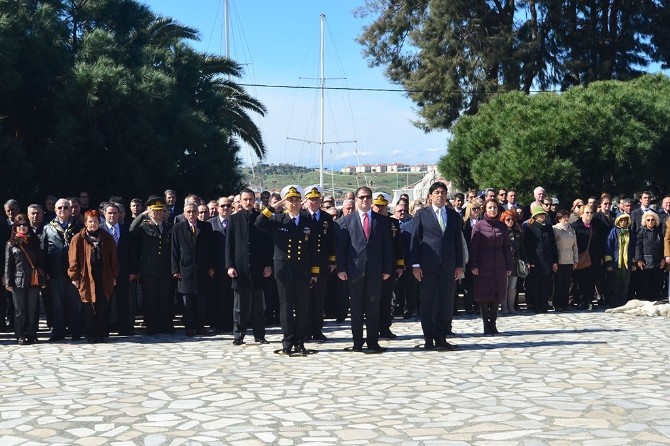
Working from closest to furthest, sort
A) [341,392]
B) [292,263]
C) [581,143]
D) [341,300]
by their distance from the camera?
1. [341,392]
2. [292,263]
3. [341,300]
4. [581,143]

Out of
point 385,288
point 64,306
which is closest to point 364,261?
point 385,288

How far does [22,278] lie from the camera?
448 inches

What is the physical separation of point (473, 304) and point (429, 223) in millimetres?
4273

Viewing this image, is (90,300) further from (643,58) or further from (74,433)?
(643,58)

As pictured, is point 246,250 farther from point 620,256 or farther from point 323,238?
point 620,256

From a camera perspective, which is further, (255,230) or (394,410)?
(255,230)

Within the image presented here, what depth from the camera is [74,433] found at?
6402mm

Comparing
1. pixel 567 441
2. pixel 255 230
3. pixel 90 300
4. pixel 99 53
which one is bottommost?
pixel 567 441

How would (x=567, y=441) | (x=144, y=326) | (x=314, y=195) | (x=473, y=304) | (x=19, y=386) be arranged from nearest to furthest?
(x=567, y=441) < (x=19, y=386) < (x=314, y=195) < (x=144, y=326) < (x=473, y=304)

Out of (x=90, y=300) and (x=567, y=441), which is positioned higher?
(x=90, y=300)

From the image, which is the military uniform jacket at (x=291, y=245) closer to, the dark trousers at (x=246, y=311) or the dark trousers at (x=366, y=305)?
the dark trousers at (x=366, y=305)

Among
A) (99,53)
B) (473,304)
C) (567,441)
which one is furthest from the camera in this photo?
(99,53)

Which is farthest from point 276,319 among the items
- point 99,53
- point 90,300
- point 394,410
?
point 99,53

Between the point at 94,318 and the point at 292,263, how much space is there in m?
3.08
